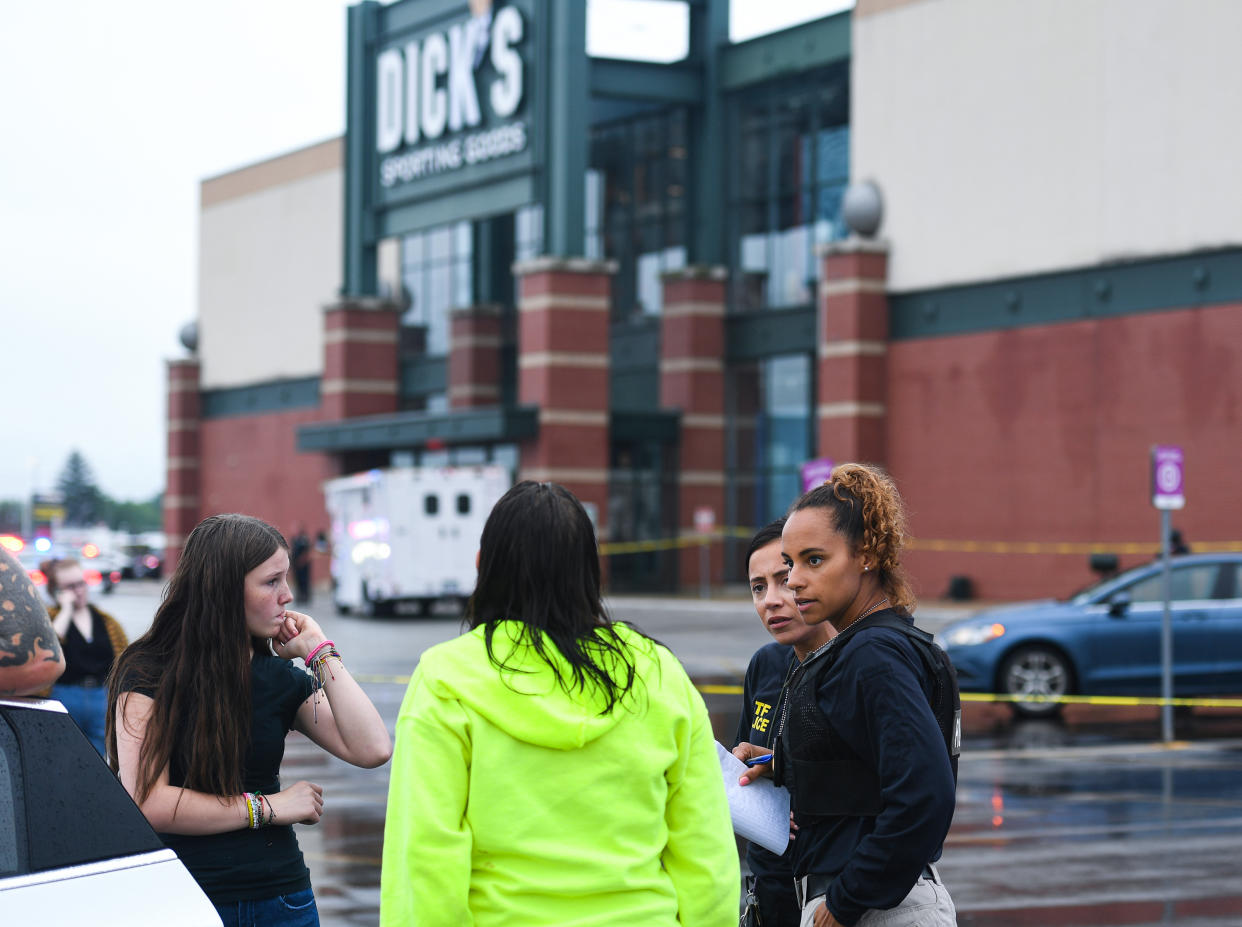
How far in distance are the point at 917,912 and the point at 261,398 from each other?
55.9m

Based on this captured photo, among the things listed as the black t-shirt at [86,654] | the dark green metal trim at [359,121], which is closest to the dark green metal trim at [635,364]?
the dark green metal trim at [359,121]

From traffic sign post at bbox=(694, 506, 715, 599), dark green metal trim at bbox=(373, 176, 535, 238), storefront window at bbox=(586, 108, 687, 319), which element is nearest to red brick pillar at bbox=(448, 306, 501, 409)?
storefront window at bbox=(586, 108, 687, 319)

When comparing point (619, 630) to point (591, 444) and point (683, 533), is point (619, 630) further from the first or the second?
point (683, 533)

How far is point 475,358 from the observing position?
49.8 m

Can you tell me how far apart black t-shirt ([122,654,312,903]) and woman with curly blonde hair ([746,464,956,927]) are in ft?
3.94

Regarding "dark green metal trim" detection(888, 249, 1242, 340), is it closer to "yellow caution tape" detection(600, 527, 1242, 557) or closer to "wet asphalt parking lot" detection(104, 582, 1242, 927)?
"yellow caution tape" detection(600, 527, 1242, 557)

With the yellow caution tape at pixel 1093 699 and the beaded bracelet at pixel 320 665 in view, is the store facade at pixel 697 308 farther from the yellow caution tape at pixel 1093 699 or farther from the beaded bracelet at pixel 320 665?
the beaded bracelet at pixel 320 665

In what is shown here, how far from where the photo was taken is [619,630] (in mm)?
3492

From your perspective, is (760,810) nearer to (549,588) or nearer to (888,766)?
(888,766)

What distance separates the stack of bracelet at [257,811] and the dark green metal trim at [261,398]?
2031 inches

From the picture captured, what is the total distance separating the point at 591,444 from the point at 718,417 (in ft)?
15.8

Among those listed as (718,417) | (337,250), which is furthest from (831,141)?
(337,250)

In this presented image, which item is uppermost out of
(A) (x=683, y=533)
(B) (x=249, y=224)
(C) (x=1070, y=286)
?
(B) (x=249, y=224)

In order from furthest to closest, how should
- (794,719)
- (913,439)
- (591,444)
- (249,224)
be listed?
1. (249,224)
2. (591,444)
3. (913,439)
4. (794,719)
